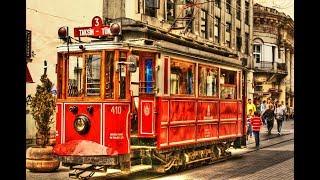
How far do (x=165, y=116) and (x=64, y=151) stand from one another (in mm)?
2339

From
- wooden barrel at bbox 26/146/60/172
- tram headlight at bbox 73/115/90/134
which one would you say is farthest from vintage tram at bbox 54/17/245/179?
wooden barrel at bbox 26/146/60/172

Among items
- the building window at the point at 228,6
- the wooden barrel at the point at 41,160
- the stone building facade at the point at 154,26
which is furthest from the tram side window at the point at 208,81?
the building window at the point at 228,6

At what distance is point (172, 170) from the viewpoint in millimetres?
12016

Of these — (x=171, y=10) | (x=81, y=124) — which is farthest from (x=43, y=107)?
(x=171, y=10)

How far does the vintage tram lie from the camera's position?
10219 millimetres

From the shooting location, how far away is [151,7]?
966 inches

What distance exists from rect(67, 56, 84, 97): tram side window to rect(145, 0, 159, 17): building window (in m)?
13.7

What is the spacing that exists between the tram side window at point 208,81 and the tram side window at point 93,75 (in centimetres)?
332

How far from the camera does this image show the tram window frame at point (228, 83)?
46.9 ft

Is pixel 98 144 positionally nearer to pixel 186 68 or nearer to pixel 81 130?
pixel 81 130

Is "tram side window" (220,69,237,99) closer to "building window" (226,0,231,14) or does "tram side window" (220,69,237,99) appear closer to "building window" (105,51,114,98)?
"building window" (105,51,114,98)

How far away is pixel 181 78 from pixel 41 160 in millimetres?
3744

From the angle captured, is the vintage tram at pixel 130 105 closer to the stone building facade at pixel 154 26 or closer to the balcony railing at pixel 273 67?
the stone building facade at pixel 154 26
